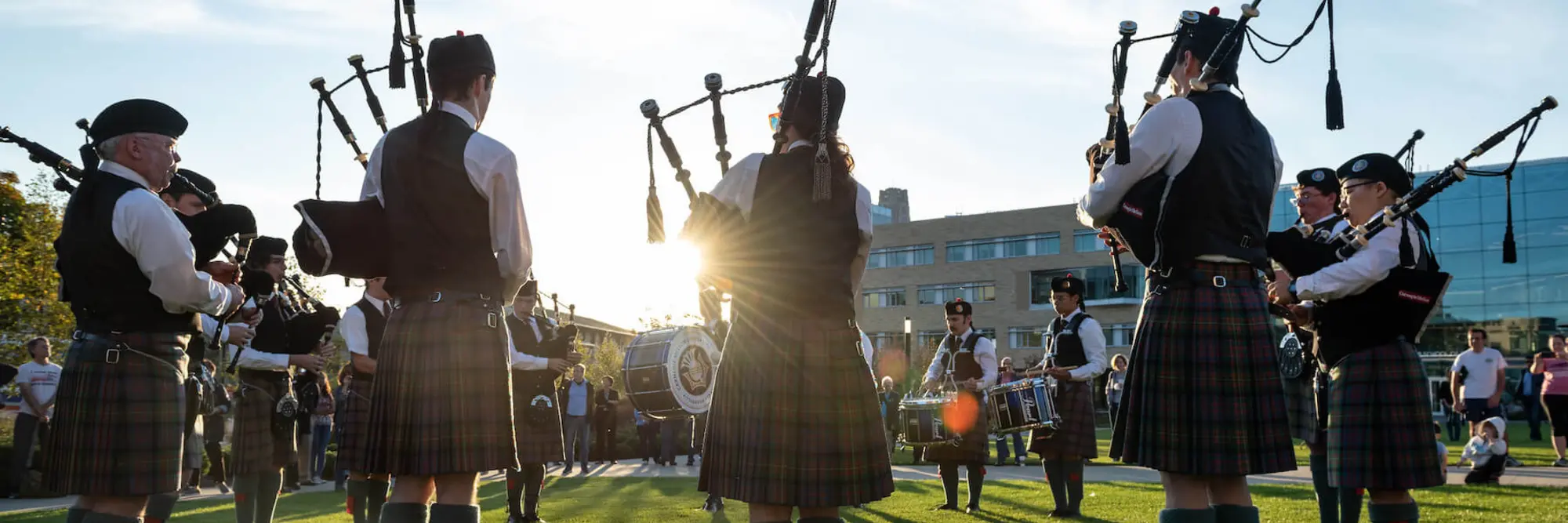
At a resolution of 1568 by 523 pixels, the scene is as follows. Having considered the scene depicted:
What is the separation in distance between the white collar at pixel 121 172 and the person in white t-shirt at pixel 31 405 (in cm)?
921

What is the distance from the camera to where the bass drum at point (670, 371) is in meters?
8.27

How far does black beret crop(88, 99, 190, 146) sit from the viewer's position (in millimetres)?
3773

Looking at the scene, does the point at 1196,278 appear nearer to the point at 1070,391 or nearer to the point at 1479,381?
the point at 1070,391

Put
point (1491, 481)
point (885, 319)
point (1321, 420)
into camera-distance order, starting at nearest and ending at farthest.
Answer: point (1321, 420) → point (1491, 481) → point (885, 319)

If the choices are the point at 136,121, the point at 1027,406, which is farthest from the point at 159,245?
the point at 1027,406

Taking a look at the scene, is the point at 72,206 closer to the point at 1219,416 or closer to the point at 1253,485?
the point at 1219,416

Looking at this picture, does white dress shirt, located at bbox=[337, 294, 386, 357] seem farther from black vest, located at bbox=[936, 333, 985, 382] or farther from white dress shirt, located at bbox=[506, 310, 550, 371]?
black vest, located at bbox=[936, 333, 985, 382]

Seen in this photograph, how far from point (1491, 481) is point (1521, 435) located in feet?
48.3

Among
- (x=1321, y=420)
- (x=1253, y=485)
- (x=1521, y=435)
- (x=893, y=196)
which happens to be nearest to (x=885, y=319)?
(x=893, y=196)

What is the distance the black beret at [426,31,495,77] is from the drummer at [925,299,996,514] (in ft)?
18.3

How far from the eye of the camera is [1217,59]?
135 inches

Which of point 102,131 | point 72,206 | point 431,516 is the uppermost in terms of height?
point 102,131

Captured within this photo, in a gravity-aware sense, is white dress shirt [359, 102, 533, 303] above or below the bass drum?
above

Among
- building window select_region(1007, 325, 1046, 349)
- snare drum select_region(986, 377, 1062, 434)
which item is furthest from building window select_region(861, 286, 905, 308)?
snare drum select_region(986, 377, 1062, 434)
